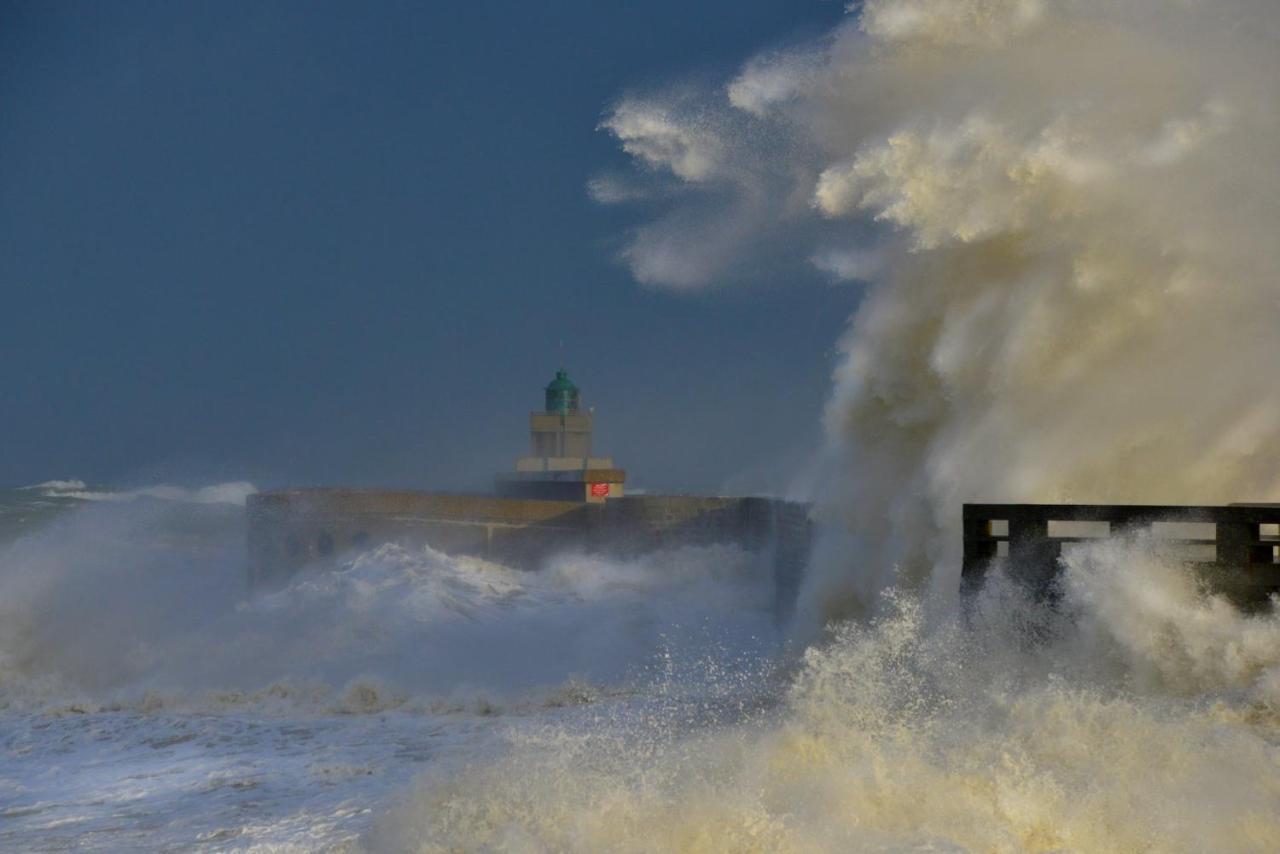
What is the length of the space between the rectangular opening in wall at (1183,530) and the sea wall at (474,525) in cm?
1419

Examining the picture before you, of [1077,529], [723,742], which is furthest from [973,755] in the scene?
Result: [1077,529]

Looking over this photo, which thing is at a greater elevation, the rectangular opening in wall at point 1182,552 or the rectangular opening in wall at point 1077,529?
the rectangular opening in wall at point 1077,529

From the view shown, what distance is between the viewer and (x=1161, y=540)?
7.16m

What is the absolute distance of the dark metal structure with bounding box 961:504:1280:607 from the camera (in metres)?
6.84

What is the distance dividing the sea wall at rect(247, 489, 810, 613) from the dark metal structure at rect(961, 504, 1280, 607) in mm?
14417

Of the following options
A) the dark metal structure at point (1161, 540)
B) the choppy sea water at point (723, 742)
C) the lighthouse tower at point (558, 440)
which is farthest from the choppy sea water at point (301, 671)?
the lighthouse tower at point (558, 440)

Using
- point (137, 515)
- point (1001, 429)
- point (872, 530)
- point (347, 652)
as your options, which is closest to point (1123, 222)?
point (1001, 429)

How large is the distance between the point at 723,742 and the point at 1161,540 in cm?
268

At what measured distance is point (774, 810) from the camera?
501cm

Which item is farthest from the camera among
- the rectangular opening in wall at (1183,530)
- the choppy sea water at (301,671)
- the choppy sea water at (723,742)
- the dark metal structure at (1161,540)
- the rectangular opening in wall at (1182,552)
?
the rectangular opening in wall at (1183,530)

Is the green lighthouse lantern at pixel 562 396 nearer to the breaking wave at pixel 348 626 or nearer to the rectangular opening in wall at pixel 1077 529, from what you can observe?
the breaking wave at pixel 348 626

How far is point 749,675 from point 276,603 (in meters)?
7.78

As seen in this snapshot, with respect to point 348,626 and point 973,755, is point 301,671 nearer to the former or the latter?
point 348,626

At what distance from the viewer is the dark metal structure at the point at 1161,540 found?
684cm
